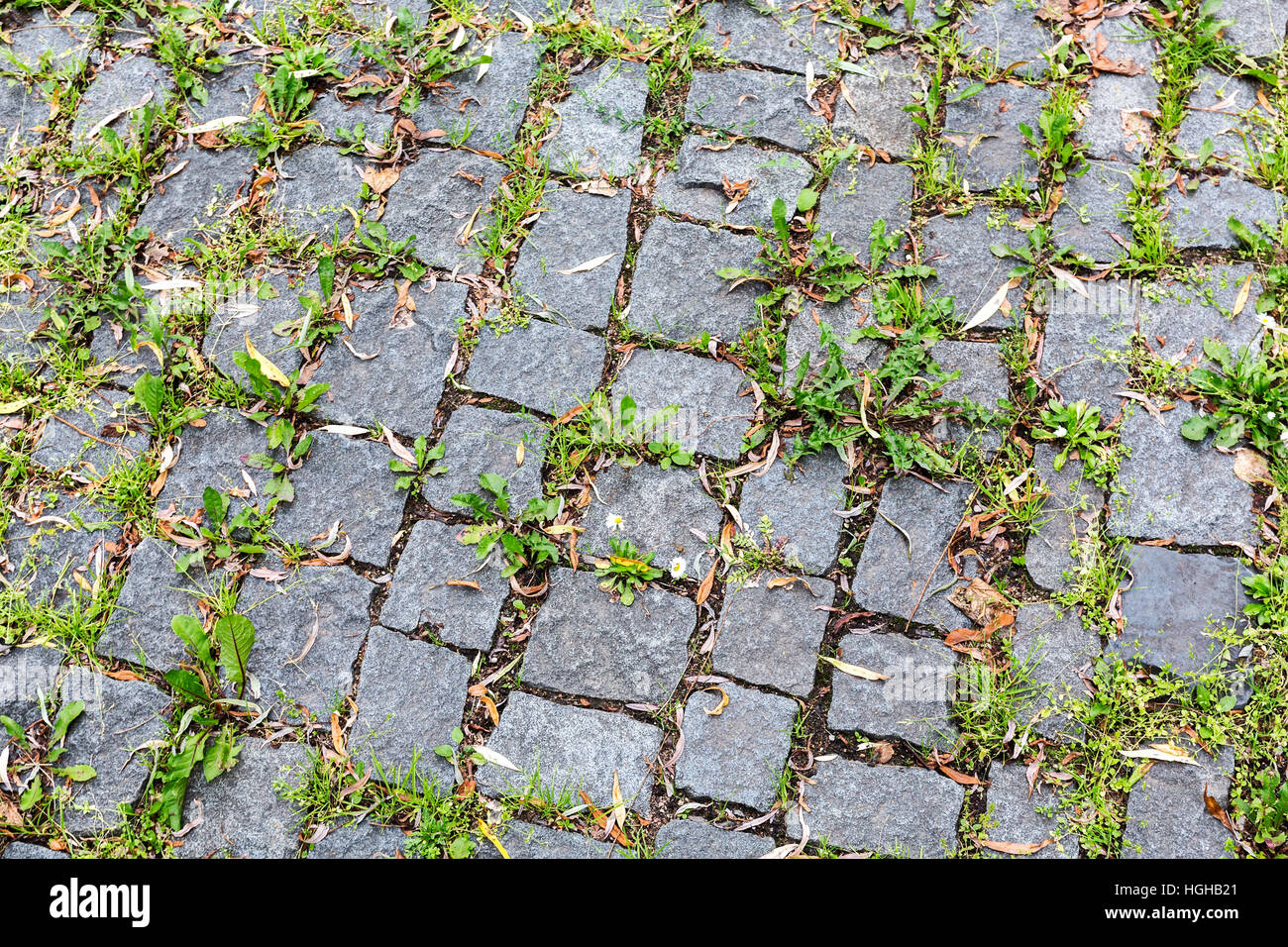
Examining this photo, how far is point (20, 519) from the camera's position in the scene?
2705 mm

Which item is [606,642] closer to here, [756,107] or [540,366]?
[540,366]

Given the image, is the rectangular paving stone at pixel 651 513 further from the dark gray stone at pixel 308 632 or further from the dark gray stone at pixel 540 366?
the dark gray stone at pixel 308 632

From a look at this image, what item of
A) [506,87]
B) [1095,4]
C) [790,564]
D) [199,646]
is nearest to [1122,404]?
[790,564]

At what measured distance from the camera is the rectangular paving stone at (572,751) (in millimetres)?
2428

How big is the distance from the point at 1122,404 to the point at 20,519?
3121mm

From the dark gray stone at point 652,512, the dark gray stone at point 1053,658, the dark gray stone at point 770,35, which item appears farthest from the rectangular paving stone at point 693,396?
the dark gray stone at point 770,35

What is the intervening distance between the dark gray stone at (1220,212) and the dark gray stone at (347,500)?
247 cm

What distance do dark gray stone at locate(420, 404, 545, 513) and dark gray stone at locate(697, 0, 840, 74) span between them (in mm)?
1521

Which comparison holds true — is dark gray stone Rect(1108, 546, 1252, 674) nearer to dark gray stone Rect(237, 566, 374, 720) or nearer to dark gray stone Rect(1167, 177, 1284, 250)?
dark gray stone Rect(1167, 177, 1284, 250)

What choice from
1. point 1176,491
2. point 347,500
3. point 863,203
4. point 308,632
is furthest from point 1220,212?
point 308,632

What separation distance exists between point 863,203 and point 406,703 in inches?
79.4

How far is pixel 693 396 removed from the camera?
9.21 feet

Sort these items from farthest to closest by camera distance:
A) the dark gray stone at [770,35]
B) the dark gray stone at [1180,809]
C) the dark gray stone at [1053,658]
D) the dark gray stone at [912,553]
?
the dark gray stone at [770,35]
the dark gray stone at [912,553]
the dark gray stone at [1053,658]
the dark gray stone at [1180,809]
